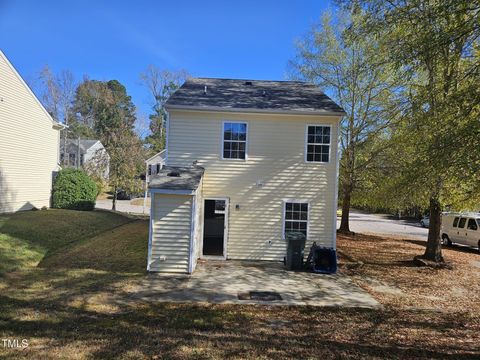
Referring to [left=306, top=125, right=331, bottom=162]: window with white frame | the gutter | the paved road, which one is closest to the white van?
the paved road

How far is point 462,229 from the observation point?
17516 millimetres

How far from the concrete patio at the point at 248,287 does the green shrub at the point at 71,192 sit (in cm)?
A: 1269

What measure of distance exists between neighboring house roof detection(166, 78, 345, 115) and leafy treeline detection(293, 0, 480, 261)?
6.97ft

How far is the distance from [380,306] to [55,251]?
10325mm

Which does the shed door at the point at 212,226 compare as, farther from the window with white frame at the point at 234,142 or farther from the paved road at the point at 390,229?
the paved road at the point at 390,229

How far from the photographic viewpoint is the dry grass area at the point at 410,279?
7.89m

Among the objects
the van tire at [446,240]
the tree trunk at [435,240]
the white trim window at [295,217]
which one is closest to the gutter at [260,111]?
the white trim window at [295,217]

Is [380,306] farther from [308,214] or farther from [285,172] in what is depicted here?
[285,172]

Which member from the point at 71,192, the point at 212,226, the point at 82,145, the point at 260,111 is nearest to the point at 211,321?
the point at 260,111

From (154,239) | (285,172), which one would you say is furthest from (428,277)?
(154,239)

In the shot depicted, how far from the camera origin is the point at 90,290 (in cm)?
760

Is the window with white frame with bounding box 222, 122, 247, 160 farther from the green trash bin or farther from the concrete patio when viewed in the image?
the concrete patio

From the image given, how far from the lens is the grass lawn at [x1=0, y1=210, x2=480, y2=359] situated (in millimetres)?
4891

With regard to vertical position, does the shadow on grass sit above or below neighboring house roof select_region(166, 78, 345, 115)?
below
